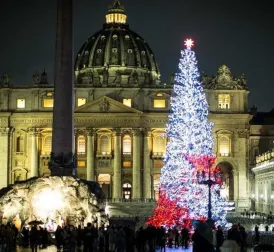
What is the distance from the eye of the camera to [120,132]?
105 m

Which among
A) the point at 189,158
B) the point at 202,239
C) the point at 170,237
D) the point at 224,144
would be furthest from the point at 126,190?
the point at 202,239

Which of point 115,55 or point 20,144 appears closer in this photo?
point 20,144

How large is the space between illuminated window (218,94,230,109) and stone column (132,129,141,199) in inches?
416

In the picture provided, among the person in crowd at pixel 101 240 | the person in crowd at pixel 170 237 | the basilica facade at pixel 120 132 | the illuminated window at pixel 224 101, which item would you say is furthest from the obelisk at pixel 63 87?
the illuminated window at pixel 224 101

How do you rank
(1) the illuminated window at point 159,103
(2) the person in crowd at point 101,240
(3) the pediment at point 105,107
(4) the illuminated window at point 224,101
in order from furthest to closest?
(4) the illuminated window at point 224,101
(1) the illuminated window at point 159,103
(3) the pediment at point 105,107
(2) the person in crowd at point 101,240

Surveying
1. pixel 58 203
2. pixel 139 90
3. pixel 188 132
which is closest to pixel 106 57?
pixel 139 90

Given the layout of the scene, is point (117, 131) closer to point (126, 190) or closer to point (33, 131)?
point (126, 190)

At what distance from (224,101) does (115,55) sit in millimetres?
31898

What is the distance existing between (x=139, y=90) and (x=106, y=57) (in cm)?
2896

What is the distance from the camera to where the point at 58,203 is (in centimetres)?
4494

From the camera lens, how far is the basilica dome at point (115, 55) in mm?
133250

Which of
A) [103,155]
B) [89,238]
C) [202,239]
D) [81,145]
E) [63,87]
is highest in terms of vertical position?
[81,145]

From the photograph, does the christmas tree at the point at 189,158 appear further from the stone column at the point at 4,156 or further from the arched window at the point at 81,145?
the stone column at the point at 4,156

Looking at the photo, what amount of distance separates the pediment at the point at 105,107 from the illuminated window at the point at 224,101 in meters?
9.85
